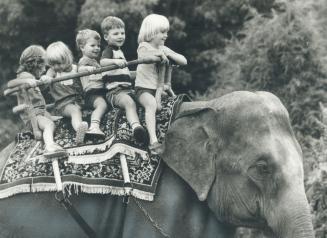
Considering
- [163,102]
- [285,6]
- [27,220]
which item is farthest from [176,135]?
[285,6]

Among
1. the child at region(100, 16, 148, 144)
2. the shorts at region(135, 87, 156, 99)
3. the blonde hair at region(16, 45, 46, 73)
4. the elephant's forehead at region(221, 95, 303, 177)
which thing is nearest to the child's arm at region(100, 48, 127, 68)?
the child at region(100, 16, 148, 144)

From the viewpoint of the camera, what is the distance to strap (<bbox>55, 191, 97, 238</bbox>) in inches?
271

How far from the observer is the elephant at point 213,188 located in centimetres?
634

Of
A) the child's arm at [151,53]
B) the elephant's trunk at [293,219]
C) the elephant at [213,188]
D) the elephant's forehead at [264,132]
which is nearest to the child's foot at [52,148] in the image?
the elephant at [213,188]

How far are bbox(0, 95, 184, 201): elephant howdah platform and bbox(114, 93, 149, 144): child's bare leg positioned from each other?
0.09 m

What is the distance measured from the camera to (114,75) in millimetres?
7133

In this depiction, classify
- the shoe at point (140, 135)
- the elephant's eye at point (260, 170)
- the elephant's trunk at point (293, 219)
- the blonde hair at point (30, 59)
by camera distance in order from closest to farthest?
1. the elephant's trunk at point (293, 219)
2. the elephant's eye at point (260, 170)
3. the shoe at point (140, 135)
4. the blonde hair at point (30, 59)

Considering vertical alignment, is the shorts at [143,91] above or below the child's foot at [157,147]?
above

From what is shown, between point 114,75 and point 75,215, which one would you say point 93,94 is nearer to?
point 114,75

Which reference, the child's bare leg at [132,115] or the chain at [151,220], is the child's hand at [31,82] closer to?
the child's bare leg at [132,115]

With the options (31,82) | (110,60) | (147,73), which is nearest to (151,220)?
(147,73)

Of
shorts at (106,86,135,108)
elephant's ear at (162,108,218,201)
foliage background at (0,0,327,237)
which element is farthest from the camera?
foliage background at (0,0,327,237)

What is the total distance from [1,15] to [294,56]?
17.2ft

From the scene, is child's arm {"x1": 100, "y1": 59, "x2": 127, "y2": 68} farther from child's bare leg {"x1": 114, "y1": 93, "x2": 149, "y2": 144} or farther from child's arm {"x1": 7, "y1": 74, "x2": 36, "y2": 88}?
child's arm {"x1": 7, "y1": 74, "x2": 36, "y2": 88}
